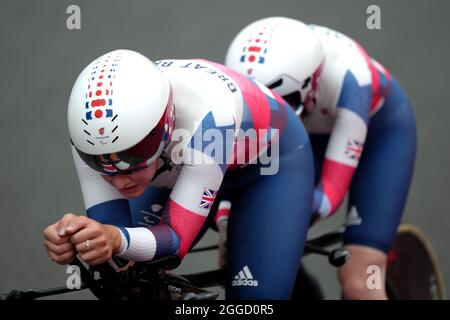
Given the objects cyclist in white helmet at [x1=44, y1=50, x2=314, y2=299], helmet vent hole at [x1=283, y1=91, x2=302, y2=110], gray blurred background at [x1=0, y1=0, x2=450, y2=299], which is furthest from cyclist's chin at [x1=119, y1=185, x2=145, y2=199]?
gray blurred background at [x1=0, y1=0, x2=450, y2=299]

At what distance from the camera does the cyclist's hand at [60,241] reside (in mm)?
3799

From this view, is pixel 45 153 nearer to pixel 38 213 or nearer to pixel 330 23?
pixel 38 213

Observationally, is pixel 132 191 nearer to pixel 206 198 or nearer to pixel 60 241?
pixel 206 198

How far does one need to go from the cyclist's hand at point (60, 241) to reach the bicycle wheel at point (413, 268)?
2999 millimetres

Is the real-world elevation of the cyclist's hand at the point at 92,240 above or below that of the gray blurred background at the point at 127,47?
above

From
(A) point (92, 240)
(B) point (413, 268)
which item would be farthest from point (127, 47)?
(A) point (92, 240)

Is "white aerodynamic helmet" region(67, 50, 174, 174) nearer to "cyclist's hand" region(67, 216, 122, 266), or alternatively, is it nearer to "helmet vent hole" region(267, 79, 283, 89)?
"cyclist's hand" region(67, 216, 122, 266)

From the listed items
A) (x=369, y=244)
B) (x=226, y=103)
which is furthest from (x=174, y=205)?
(x=369, y=244)

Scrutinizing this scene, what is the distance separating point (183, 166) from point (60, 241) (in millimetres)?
683

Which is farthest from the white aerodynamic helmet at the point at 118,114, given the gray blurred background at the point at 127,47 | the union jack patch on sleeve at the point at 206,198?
the gray blurred background at the point at 127,47

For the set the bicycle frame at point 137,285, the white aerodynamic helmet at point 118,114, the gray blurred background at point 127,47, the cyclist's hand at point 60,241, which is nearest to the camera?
the cyclist's hand at point 60,241

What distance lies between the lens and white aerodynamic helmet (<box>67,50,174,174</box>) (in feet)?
13.2

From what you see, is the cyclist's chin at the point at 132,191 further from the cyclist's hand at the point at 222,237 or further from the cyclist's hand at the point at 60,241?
the cyclist's hand at the point at 222,237
